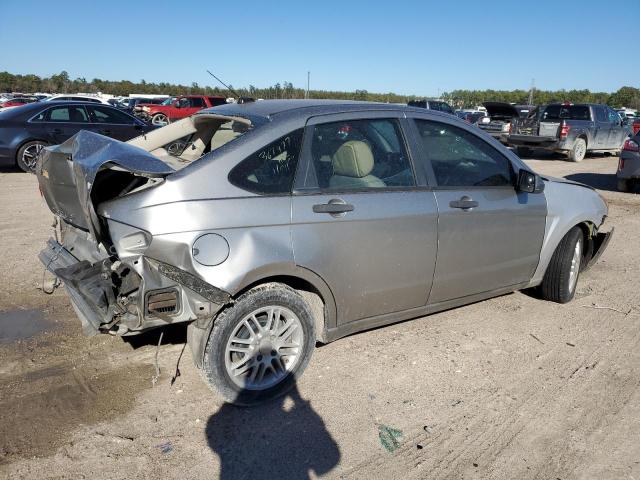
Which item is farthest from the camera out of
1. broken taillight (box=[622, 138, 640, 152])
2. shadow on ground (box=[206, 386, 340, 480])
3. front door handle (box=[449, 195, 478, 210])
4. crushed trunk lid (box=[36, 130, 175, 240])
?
broken taillight (box=[622, 138, 640, 152])

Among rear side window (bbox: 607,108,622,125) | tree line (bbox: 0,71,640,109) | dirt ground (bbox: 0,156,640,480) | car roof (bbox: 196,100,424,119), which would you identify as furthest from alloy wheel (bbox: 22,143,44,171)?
Answer: tree line (bbox: 0,71,640,109)

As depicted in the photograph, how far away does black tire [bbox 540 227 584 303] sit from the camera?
4785 mm

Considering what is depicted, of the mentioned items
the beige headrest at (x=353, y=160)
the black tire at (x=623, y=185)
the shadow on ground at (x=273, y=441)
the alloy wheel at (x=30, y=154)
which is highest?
the beige headrest at (x=353, y=160)

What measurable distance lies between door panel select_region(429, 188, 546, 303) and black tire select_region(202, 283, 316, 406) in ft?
3.62

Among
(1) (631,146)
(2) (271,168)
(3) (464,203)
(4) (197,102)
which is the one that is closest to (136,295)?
(2) (271,168)

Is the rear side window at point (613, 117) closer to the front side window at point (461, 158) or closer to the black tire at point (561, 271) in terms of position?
the black tire at point (561, 271)

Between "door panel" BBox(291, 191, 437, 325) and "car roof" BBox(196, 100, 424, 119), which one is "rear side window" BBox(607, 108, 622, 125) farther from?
"door panel" BBox(291, 191, 437, 325)

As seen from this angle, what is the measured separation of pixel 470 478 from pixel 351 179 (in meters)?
1.88

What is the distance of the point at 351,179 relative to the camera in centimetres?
354

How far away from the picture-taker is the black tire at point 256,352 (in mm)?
3080

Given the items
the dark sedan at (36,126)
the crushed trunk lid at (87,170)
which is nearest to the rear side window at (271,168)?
the crushed trunk lid at (87,170)

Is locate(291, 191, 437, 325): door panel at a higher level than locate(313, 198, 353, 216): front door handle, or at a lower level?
lower

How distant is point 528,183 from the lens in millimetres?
4188

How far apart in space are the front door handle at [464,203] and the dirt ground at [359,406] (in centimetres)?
108
